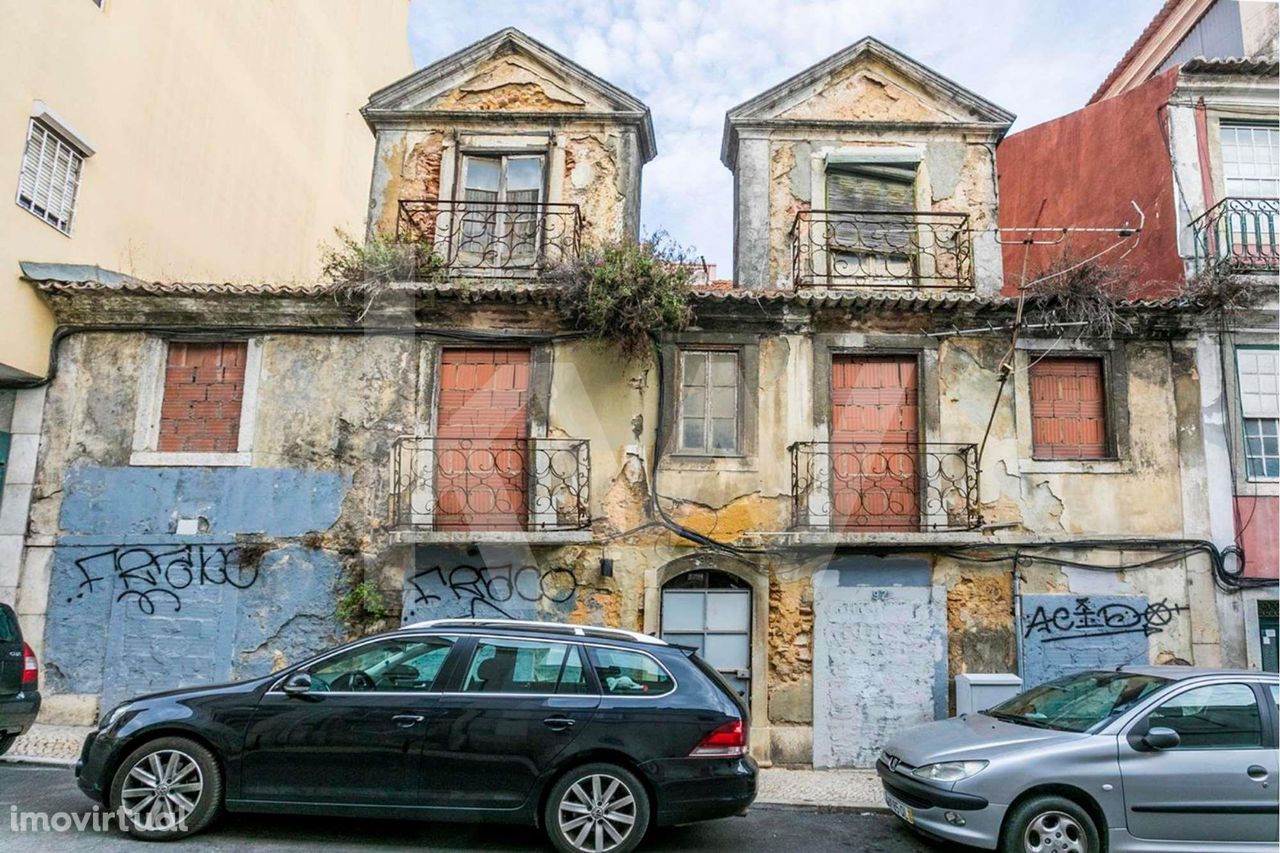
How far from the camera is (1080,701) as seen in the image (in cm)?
714

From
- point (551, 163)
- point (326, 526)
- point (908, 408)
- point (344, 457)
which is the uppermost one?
point (551, 163)

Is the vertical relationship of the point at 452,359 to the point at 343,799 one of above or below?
above

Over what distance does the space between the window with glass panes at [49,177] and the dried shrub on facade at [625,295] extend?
6053mm

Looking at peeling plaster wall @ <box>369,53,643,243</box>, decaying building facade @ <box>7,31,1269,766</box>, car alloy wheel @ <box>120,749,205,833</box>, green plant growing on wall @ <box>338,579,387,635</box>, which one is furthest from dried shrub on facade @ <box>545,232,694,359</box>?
car alloy wheel @ <box>120,749,205,833</box>

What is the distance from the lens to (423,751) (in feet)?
20.6

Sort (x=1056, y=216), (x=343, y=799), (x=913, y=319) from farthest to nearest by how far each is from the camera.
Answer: (x=1056, y=216) → (x=913, y=319) → (x=343, y=799)

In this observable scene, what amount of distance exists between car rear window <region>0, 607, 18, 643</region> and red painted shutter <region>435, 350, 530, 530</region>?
165 inches

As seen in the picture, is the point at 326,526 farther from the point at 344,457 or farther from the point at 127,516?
the point at 127,516

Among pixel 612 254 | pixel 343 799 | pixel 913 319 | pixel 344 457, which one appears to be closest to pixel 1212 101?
pixel 913 319

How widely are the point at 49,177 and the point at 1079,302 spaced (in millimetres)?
12258

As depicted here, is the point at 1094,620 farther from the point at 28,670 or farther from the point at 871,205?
the point at 28,670

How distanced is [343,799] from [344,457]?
5.29 meters

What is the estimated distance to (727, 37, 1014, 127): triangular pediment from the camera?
12250mm

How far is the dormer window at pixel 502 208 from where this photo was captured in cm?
1203
